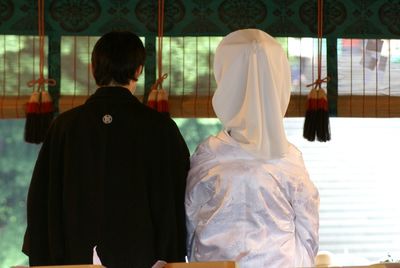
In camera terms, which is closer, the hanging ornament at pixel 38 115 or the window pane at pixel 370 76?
the hanging ornament at pixel 38 115

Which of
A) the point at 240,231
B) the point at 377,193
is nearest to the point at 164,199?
the point at 240,231

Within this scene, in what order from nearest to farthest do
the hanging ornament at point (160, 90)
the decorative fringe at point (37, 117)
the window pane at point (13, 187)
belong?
1. the decorative fringe at point (37, 117)
2. the hanging ornament at point (160, 90)
3. the window pane at point (13, 187)

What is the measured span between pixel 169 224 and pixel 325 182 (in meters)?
3.03

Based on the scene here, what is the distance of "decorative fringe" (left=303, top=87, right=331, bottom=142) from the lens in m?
5.82

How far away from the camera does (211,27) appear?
6.13 m

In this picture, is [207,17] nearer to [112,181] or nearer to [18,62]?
[18,62]

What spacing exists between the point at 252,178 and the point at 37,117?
2.54 meters

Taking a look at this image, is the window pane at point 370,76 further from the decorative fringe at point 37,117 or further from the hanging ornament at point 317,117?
the decorative fringe at point 37,117

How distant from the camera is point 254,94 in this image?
11.9 feet

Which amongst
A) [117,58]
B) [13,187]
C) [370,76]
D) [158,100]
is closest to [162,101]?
[158,100]

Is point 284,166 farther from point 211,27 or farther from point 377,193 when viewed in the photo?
point 377,193

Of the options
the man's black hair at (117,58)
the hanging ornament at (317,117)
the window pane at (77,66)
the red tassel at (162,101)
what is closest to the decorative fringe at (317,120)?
the hanging ornament at (317,117)

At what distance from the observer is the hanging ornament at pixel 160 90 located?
5852mm

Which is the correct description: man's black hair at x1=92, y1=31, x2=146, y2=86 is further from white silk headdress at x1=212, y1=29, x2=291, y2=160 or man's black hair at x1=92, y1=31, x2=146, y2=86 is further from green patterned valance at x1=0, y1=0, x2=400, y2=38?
green patterned valance at x1=0, y1=0, x2=400, y2=38
